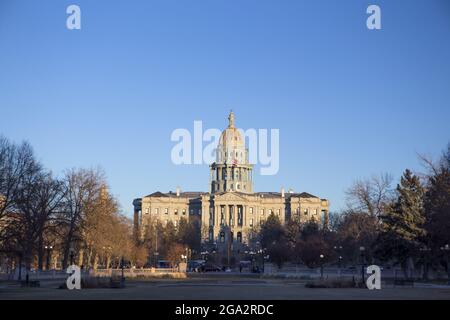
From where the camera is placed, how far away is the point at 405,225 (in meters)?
70.0

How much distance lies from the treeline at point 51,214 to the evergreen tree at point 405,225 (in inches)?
1143

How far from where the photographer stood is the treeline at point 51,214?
61.9 m

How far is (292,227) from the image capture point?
126m

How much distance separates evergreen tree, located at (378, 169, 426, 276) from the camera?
69312 millimetres

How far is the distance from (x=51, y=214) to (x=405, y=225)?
109ft

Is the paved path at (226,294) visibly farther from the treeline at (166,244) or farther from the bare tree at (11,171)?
the treeline at (166,244)

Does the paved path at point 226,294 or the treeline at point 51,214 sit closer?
the paved path at point 226,294

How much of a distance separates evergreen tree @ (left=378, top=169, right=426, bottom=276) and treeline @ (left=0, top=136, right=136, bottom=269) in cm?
2902

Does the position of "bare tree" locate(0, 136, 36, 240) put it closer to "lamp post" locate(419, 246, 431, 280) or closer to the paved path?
the paved path

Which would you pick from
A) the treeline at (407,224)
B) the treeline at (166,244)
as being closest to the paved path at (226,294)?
the treeline at (407,224)

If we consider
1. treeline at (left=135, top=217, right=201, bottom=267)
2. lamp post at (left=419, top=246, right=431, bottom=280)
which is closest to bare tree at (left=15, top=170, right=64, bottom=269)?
treeline at (left=135, top=217, right=201, bottom=267)
